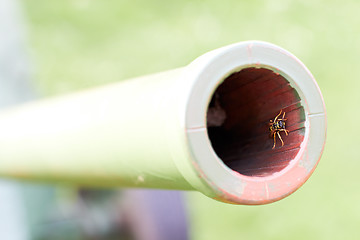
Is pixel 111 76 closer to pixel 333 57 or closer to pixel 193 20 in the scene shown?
pixel 193 20

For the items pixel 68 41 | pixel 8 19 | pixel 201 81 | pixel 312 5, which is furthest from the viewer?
pixel 68 41

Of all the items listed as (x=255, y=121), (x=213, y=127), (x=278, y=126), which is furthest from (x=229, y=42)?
(x=278, y=126)

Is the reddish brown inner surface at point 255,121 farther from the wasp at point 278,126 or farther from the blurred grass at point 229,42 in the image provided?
the blurred grass at point 229,42

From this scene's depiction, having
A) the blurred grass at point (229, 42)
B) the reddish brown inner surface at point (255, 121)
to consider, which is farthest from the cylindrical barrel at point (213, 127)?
the blurred grass at point (229, 42)

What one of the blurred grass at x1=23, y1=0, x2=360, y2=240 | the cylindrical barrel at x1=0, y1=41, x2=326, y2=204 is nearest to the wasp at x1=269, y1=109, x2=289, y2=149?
the cylindrical barrel at x1=0, y1=41, x2=326, y2=204

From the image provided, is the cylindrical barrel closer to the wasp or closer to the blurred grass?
the wasp

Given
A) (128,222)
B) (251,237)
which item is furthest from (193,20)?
(128,222)
